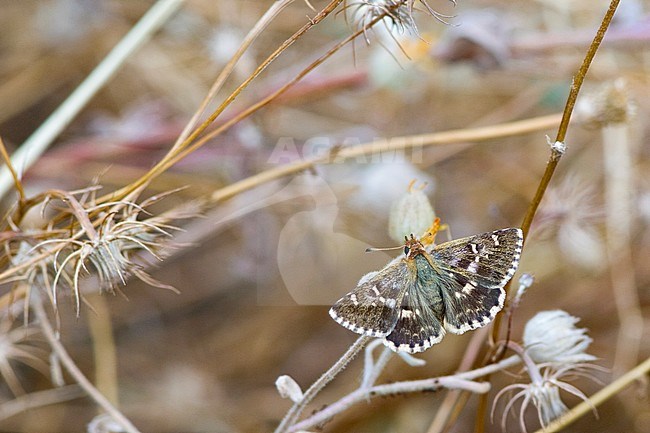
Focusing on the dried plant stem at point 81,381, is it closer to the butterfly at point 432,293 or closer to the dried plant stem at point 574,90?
the butterfly at point 432,293

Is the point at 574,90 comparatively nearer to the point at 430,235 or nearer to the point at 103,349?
the point at 430,235

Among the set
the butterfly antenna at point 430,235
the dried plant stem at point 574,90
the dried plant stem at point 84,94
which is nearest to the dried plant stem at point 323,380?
the butterfly antenna at point 430,235

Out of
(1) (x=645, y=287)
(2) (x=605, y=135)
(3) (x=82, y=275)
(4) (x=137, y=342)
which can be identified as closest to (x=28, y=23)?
(4) (x=137, y=342)

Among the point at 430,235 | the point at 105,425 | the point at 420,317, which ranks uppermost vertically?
the point at 430,235

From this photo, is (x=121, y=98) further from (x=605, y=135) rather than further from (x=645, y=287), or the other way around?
(x=645, y=287)

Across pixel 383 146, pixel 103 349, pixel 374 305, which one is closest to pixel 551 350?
pixel 374 305

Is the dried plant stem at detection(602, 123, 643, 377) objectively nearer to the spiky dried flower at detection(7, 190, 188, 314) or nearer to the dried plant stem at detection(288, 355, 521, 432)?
the dried plant stem at detection(288, 355, 521, 432)

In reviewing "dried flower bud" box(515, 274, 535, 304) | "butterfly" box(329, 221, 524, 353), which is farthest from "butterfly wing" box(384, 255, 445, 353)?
"dried flower bud" box(515, 274, 535, 304)
